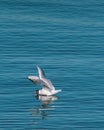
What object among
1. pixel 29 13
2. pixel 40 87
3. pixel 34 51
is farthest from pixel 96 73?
pixel 29 13

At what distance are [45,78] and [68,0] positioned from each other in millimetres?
39937

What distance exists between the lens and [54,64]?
188 feet

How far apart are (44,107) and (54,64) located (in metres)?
8.92

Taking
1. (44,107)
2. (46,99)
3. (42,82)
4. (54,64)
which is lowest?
(44,107)

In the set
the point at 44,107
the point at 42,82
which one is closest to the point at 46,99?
the point at 42,82

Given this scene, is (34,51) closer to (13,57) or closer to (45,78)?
(13,57)

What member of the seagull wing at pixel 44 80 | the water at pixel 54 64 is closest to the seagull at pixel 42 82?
the seagull wing at pixel 44 80

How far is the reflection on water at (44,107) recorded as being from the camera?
4683 centimetres

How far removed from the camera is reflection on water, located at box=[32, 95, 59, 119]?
46825 mm

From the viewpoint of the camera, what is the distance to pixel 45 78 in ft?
164

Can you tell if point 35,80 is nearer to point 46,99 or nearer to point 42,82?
point 42,82

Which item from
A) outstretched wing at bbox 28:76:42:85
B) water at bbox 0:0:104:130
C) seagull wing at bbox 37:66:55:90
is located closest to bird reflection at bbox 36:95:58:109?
water at bbox 0:0:104:130

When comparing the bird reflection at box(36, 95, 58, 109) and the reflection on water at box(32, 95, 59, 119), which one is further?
the bird reflection at box(36, 95, 58, 109)

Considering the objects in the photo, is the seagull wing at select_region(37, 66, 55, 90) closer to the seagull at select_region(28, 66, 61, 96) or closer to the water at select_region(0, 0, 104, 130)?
the seagull at select_region(28, 66, 61, 96)
